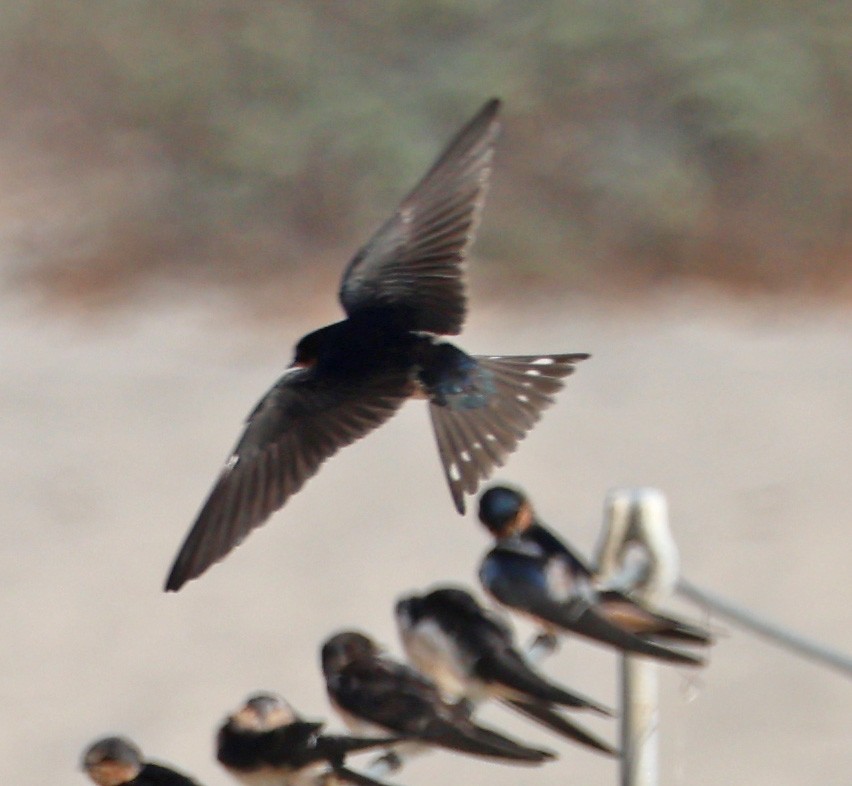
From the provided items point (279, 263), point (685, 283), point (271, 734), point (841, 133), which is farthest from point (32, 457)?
point (271, 734)

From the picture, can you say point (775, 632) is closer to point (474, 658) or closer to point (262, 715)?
point (474, 658)

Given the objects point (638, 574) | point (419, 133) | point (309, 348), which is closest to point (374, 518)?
point (419, 133)

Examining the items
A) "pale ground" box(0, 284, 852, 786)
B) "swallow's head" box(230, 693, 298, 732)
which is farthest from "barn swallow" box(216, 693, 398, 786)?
"pale ground" box(0, 284, 852, 786)

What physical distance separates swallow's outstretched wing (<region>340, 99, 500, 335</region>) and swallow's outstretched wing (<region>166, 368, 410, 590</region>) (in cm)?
13

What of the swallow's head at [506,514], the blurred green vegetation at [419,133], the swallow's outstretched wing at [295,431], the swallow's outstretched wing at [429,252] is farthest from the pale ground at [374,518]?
the swallow's head at [506,514]

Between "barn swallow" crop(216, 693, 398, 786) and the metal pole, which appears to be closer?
"barn swallow" crop(216, 693, 398, 786)

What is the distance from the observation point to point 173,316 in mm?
5969

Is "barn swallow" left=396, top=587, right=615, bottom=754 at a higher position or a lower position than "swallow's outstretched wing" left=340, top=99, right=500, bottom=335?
lower

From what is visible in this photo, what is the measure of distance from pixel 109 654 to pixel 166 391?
1187mm

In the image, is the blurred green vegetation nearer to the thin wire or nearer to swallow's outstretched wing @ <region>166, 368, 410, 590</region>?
swallow's outstretched wing @ <region>166, 368, 410, 590</region>

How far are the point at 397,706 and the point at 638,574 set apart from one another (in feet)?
0.77

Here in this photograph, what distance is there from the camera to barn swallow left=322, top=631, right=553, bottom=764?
1205 mm

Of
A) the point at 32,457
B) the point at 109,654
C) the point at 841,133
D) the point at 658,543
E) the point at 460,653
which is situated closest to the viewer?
the point at 460,653

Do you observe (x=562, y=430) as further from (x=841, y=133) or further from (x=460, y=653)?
(x=460, y=653)
